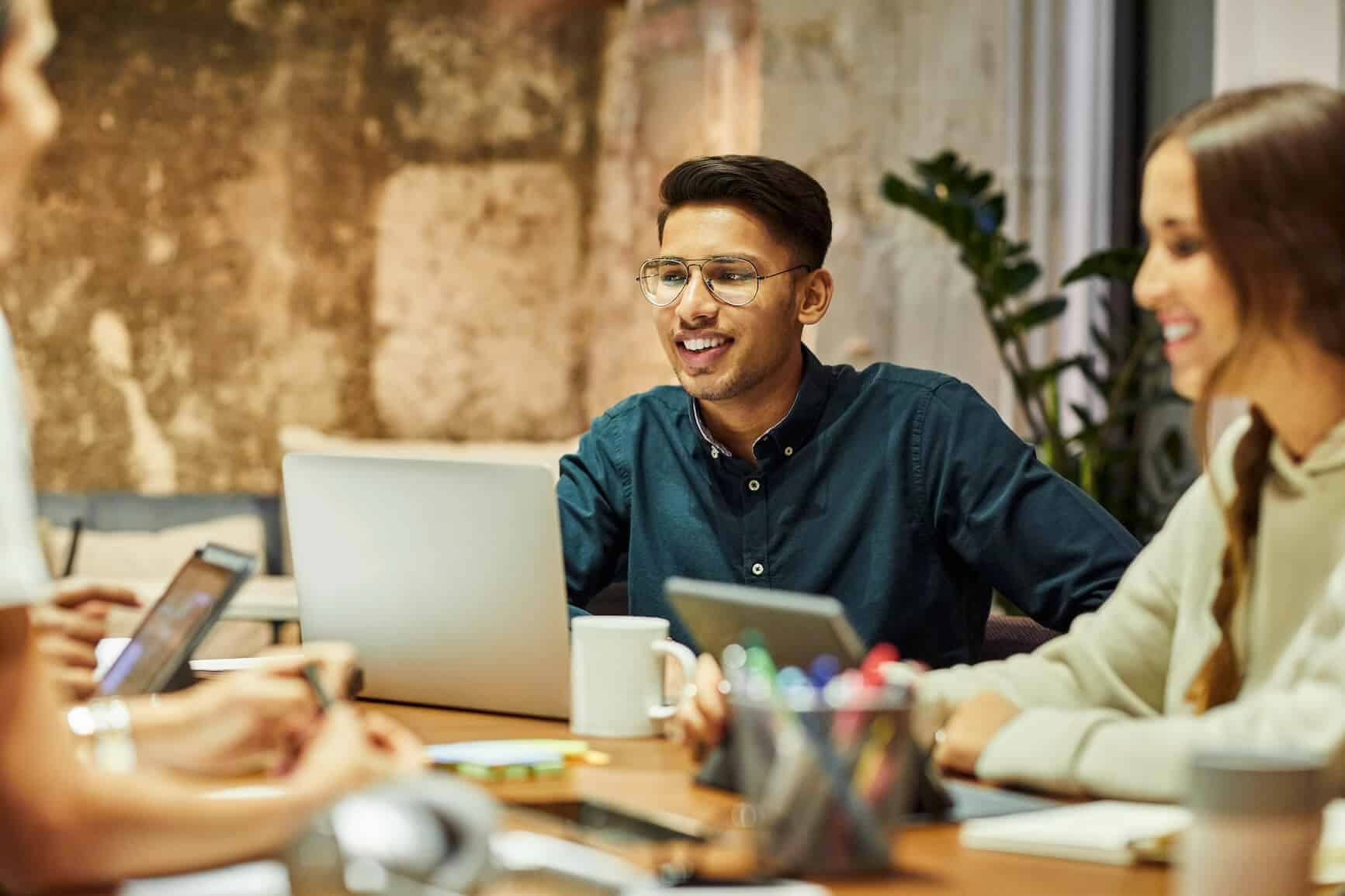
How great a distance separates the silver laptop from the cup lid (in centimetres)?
84

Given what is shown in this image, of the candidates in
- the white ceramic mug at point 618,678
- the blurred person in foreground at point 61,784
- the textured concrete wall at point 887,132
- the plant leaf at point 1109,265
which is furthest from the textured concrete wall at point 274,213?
the blurred person in foreground at point 61,784

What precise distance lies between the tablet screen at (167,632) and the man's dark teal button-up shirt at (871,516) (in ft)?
2.58

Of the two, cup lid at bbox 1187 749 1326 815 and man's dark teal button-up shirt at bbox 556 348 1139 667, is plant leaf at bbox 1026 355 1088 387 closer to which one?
man's dark teal button-up shirt at bbox 556 348 1139 667

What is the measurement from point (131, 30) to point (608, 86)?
1.56 m

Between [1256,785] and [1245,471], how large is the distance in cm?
65

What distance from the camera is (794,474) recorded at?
2.26 m

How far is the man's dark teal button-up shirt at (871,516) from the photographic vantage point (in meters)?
2.16

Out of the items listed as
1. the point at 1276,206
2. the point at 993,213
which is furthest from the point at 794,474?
the point at 993,213

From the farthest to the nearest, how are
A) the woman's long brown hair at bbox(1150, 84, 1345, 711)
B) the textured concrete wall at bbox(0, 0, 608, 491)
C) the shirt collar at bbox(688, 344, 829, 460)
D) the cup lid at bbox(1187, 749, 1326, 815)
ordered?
the textured concrete wall at bbox(0, 0, 608, 491)
the shirt collar at bbox(688, 344, 829, 460)
the woman's long brown hair at bbox(1150, 84, 1345, 711)
the cup lid at bbox(1187, 749, 1326, 815)

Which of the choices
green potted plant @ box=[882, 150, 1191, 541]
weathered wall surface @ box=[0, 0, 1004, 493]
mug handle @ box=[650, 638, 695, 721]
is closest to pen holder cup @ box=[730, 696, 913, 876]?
mug handle @ box=[650, 638, 695, 721]

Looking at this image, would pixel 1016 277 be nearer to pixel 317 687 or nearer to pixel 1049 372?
pixel 1049 372

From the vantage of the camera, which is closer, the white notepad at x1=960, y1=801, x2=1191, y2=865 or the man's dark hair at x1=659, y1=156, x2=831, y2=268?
the white notepad at x1=960, y1=801, x2=1191, y2=865

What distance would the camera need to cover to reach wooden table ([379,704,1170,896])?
1059 millimetres

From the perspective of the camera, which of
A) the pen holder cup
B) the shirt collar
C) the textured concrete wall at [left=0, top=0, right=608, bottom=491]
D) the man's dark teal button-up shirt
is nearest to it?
the pen holder cup
